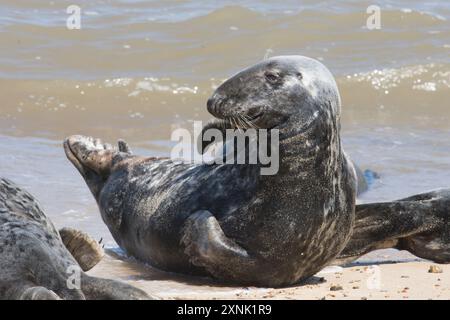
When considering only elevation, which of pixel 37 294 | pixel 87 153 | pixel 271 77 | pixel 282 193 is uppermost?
pixel 271 77

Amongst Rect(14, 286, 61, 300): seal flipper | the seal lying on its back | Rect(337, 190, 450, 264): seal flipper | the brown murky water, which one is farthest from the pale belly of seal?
Rect(14, 286, 61, 300): seal flipper

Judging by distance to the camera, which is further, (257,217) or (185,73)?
(185,73)

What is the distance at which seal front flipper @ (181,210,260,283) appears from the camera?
6262mm

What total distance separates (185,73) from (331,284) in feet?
30.6

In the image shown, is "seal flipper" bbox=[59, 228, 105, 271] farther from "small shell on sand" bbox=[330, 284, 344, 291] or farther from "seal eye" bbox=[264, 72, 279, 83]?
"seal eye" bbox=[264, 72, 279, 83]

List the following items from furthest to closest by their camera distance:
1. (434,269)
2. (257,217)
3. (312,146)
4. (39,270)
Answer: (434,269), (257,217), (312,146), (39,270)

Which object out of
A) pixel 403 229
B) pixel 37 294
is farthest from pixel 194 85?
pixel 37 294

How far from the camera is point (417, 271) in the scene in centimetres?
660

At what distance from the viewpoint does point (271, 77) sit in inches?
246

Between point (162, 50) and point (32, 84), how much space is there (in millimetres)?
2473

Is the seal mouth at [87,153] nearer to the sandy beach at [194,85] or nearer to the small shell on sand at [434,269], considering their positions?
Result: the sandy beach at [194,85]

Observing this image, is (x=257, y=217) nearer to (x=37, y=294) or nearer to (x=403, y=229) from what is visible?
(x=403, y=229)

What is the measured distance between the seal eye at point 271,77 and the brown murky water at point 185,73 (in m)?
2.66

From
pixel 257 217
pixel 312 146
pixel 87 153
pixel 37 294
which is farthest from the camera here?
pixel 87 153
